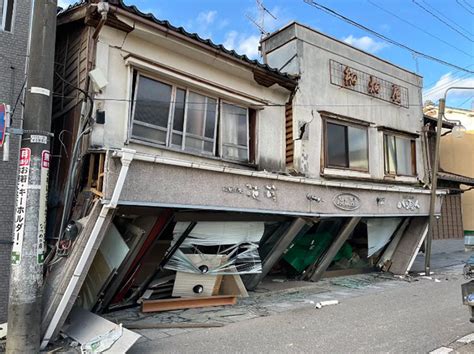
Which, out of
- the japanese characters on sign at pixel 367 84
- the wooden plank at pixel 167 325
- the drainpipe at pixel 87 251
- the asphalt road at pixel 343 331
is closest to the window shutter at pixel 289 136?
the japanese characters on sign at pixel 367 84

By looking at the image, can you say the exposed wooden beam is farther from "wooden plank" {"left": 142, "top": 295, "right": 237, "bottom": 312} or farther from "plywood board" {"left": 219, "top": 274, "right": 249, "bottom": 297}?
"wooden plank" {"left": 142, "top": 295, "right": 237, "bottom": 312}

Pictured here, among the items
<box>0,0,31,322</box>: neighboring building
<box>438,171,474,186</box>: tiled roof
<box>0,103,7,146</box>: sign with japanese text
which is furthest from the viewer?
<box>438,171,474,186</box>: tiled roof

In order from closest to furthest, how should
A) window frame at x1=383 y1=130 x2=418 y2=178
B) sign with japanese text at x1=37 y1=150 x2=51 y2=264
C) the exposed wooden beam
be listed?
sign with japanese text at x1=37 y1=150 x2=51 y2=264 → the exposed wooden beam → window frame at x1=383 y1=130 x2=418 y2=178

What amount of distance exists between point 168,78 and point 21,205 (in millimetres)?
3957

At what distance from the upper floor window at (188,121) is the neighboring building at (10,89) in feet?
7.44

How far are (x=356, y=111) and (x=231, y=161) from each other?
190 inches

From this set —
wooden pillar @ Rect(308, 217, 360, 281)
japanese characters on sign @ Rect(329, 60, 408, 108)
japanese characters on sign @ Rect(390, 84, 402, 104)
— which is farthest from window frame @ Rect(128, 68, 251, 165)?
japanese characters on sign @ Rect(390, 84, 402, 104)

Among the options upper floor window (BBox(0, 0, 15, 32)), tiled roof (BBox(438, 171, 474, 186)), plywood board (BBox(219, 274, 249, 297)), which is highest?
upper floor window (BBox(0, 0, 15, 32))

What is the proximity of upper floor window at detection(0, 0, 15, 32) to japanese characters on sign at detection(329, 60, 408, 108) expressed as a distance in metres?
8.02

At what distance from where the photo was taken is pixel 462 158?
790 inches

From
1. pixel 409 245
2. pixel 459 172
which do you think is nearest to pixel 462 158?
pixel 459 172

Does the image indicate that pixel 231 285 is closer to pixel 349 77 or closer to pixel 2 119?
pixel 2 119

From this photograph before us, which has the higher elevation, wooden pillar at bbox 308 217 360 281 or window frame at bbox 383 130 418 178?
window frame at bbox 383 130 418 178

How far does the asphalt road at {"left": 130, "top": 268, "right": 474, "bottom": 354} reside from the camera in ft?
20.1
